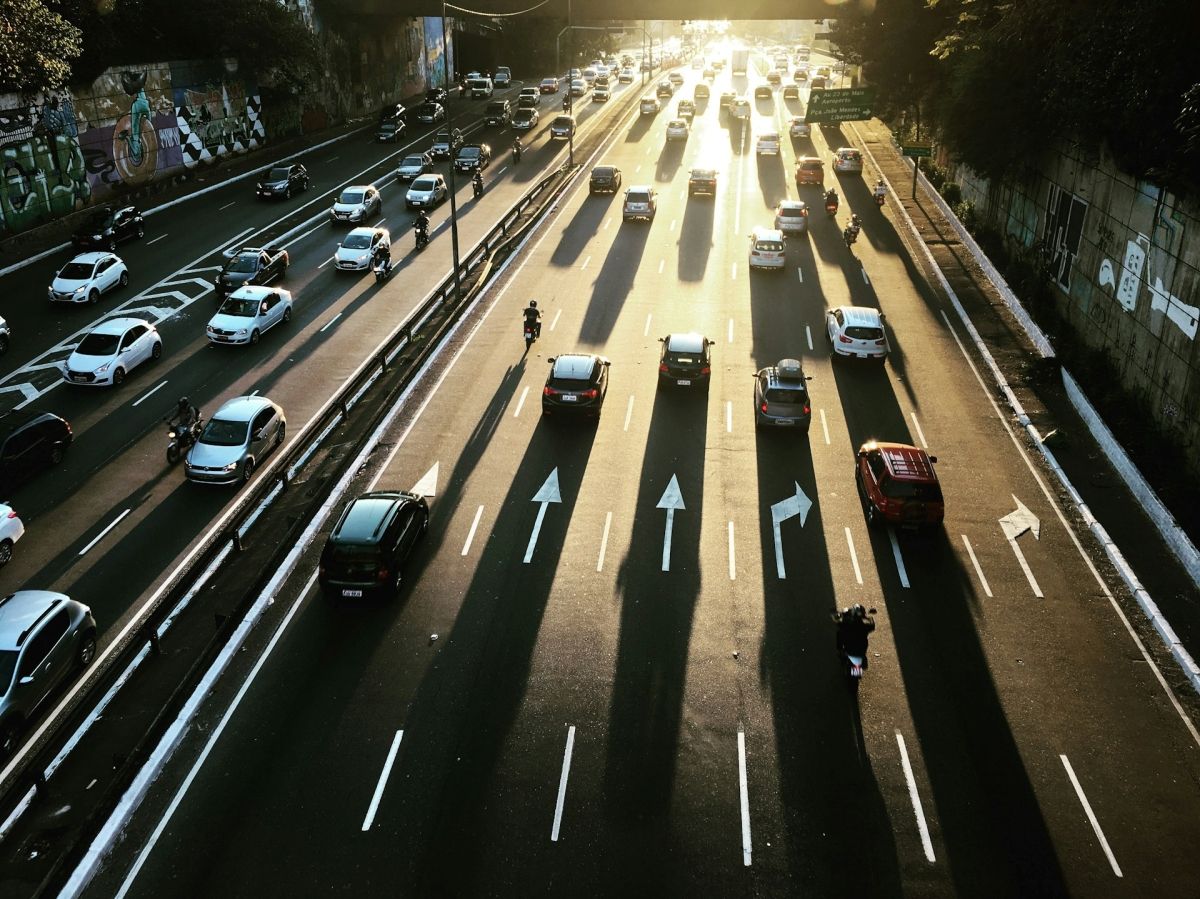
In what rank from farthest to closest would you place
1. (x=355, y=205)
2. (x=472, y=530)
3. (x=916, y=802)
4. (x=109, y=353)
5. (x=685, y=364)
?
(x=355, y=205), (x=109, y=353), (x=685, y=364), (x=472, y=530), (x=916, y=802)

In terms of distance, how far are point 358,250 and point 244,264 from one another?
5338mm

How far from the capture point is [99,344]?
1208 inches

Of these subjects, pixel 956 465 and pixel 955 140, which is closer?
pixel 956 465

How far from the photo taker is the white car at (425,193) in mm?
53094

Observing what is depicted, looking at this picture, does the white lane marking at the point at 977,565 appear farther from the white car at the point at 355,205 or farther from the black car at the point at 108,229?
the black car at the point at 108,229

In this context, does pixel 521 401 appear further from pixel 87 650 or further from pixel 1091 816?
pixel 1091 816

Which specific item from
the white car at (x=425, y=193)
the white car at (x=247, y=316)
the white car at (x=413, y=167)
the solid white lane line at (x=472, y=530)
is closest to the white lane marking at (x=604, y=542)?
the solid white lane line at (x=472, y=530)

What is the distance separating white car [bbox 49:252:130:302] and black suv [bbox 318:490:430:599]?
2440 cm

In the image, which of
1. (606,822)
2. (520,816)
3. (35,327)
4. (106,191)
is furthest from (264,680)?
(106,191)

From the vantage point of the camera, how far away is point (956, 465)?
25.8 m

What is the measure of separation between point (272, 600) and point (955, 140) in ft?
125

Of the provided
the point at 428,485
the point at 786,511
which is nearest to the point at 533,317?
the point at 428,485

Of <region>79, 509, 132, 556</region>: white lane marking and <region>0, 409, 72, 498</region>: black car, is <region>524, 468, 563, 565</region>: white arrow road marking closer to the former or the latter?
<region>79, 509, 132, 556</region>: white lane marking

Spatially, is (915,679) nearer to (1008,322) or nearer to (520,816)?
(520,816)
